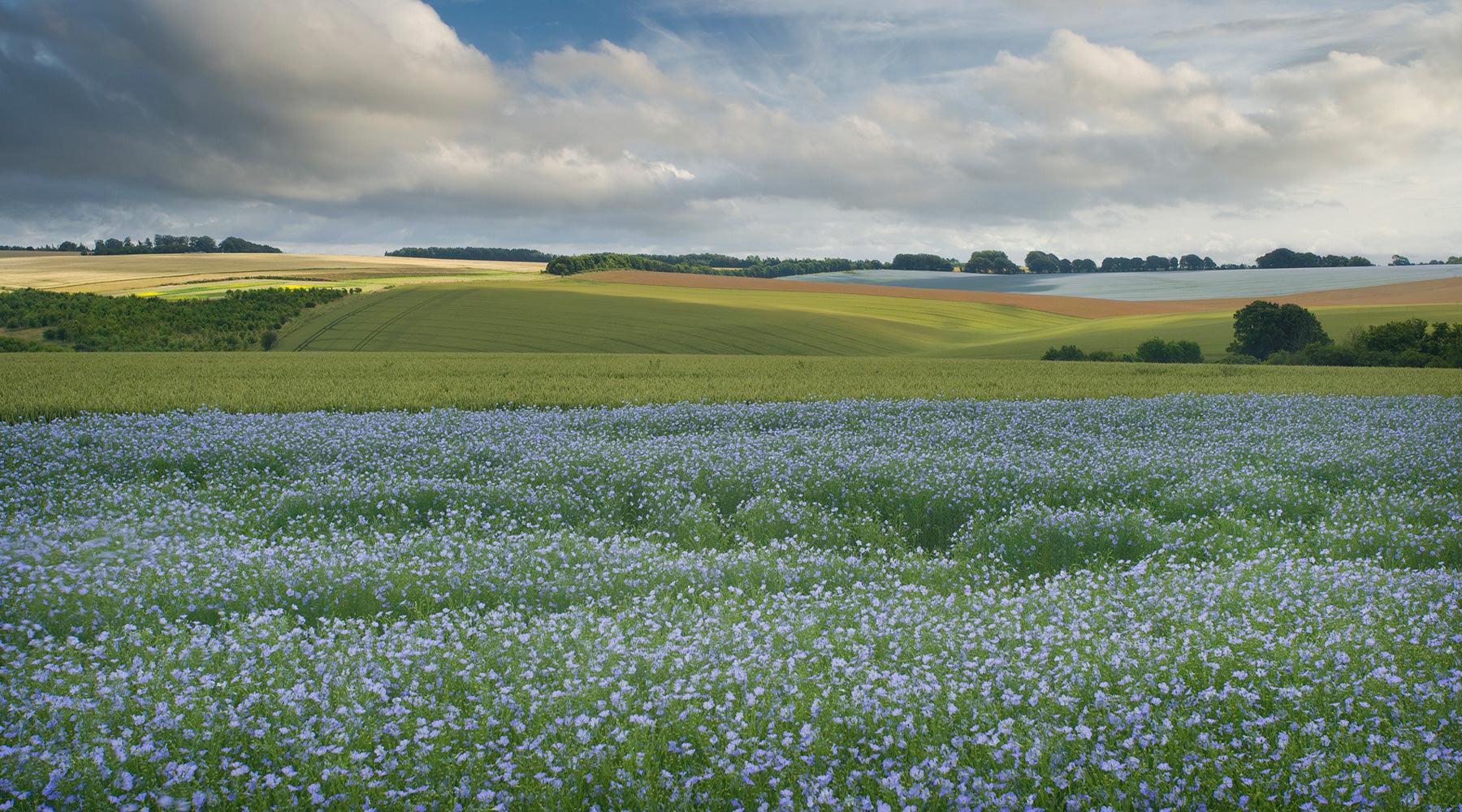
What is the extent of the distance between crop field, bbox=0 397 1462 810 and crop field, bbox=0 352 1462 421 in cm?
952

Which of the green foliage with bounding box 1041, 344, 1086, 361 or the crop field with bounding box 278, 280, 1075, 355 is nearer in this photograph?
the green foliage with bounding box 1041, 344, 1086, 361

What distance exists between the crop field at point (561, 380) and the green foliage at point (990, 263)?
70122 mm

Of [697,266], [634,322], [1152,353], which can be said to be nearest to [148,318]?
[634,322]

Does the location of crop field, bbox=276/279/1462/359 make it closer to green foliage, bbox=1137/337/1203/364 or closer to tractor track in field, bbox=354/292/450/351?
tractor track in field, bbox=354/292/450/351

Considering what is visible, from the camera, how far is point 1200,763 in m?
3.91

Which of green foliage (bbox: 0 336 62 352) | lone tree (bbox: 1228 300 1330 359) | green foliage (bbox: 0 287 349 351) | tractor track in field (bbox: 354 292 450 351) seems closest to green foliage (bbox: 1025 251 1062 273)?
lone tree (bbox: 1228 300 1330 359)

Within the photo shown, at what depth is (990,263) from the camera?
103 metres

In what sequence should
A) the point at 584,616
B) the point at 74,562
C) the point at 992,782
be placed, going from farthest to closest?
1. the point at 74,562
2. the point at 584,616
3. the point at 992,782

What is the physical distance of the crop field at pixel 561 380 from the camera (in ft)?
70.8

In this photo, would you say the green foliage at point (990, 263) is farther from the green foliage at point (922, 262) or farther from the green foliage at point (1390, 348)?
the green foliage at point (1390, 348)

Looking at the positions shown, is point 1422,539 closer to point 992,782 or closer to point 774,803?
point 992,782

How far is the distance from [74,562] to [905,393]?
1953 centimetres

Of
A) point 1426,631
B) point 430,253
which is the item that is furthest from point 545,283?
point 1426,631

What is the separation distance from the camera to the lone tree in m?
46.7
